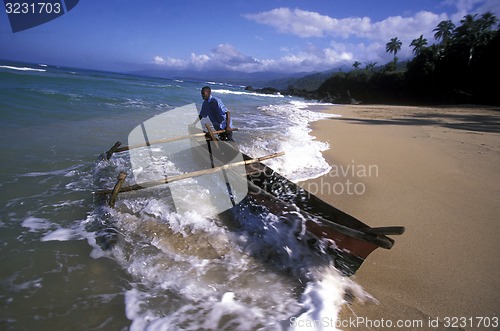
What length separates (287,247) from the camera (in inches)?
123

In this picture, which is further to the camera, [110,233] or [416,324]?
[110,233]

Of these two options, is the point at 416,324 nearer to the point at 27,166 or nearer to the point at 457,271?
the point at 457,271

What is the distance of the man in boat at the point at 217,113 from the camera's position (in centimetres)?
663

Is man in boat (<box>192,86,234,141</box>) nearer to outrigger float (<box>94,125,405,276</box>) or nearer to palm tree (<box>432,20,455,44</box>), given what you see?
outrigger float (<box>94,125,405,276</box>)

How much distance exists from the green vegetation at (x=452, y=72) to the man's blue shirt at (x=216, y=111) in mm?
30740

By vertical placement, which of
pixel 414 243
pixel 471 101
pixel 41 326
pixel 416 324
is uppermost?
pixel 471 101

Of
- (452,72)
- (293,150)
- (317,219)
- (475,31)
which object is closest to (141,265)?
(317,219)

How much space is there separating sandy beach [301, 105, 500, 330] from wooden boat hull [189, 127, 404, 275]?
1.20 feet

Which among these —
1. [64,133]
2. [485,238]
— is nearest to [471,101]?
[485,238]

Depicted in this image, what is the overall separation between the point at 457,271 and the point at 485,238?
3.08 ft

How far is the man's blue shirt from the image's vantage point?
22.5 feet

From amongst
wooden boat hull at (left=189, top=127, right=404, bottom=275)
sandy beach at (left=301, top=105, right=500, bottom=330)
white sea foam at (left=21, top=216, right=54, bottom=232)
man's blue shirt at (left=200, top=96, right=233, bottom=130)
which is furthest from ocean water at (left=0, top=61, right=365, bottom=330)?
man's blue shirt at (left=200, top=96, right=233, bottom=130)

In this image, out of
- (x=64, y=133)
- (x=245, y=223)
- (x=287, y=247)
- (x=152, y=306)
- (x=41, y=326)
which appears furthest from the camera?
(x=64, y=133)

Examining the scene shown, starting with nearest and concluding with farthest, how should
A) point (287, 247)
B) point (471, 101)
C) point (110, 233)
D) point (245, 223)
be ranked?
1. point (287, 247)
2. point (110, 233)
3. point (245, 223)
4. point (471, 101)
